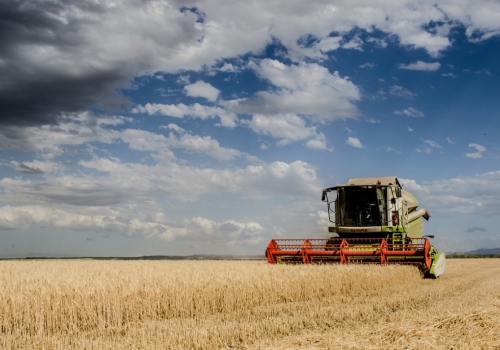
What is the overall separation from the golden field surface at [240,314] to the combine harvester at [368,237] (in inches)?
111

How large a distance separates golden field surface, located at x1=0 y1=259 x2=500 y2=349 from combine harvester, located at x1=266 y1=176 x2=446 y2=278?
2808 mm

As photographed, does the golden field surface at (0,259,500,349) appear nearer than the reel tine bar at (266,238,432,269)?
Yes

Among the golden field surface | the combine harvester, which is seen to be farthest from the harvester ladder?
the golden field surface

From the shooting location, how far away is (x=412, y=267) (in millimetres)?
12570

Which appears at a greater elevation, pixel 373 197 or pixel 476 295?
pixel 373 197

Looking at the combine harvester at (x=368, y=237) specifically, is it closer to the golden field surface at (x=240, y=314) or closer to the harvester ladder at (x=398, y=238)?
the harvester ladder at (x=398, y=238)

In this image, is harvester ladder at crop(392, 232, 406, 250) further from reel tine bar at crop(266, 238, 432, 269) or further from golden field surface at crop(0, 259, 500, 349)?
golden field surface at crop(0, 259, 500, 349)

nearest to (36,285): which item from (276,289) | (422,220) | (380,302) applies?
(276,289)

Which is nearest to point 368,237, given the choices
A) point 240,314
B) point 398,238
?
point 398,238

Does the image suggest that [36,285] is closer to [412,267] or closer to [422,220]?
[412,267]

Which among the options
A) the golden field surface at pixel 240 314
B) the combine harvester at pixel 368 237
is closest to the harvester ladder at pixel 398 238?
the combine harvester at pixel 368 237

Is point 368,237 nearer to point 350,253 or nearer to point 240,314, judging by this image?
point 350,253

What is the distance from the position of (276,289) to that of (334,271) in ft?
6.16

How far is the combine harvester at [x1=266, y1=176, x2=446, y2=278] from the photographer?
13.1m
